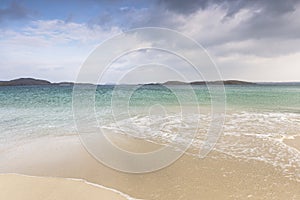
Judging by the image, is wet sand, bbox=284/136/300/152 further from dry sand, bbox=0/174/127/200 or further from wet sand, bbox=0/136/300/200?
dry sand, bbox=0/174/127/200

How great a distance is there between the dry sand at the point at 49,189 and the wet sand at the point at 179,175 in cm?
25

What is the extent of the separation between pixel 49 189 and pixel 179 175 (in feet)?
8.26

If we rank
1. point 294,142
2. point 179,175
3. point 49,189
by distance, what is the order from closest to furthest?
point 49,189 < point 179,175 < point 294,142

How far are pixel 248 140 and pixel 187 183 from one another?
3953 millimetres

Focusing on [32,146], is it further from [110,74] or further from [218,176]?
[218,176]

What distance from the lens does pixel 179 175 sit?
471 cm

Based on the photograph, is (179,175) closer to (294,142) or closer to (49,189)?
(49,189)

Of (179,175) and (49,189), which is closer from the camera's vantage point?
(49,189)

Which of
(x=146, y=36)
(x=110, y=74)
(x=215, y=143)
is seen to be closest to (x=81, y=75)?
(x=110, y=74)

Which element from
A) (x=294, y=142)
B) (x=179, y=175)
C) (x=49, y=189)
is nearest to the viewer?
(x=49, y=189)

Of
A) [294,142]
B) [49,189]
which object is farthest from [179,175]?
[294,142]

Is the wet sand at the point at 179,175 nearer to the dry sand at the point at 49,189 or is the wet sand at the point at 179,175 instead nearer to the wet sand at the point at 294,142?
the dry sand at the point at 49,189

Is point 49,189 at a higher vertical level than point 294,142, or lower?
higher

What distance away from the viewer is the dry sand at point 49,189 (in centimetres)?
381
